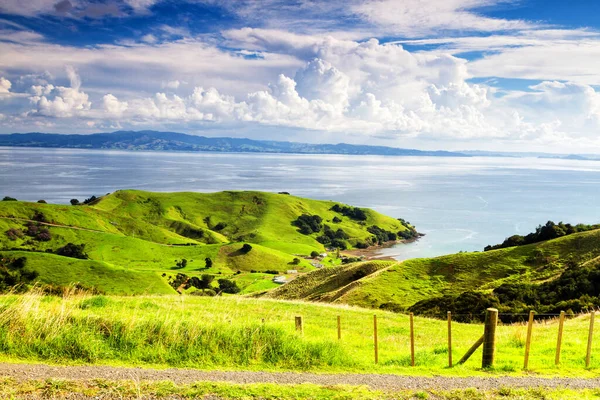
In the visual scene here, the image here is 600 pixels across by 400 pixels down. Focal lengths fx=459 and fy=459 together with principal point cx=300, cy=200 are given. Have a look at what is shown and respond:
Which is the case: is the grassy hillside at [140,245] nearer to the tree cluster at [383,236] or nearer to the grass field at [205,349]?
the tree cluster at [383,236]

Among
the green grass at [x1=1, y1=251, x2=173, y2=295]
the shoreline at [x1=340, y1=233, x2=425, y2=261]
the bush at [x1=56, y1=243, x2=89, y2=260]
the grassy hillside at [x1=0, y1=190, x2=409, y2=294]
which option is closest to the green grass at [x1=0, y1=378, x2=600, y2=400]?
the green grass at [x1=1, y1=251, x2=173, y2=295]

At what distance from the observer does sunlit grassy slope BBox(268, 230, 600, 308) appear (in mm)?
46531

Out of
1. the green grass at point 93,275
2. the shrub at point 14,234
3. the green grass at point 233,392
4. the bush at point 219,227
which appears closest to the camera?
the green grass at point 233,392

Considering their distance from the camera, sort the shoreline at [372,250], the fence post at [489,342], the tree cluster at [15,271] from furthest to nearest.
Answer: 1. the shoreline at [372,250]
2. the tree cluster at [15,271]
3. the fence post at [489,342]

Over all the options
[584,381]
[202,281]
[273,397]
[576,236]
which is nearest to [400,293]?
[576,236]

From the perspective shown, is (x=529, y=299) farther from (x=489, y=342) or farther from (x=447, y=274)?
(x=489, y=342)

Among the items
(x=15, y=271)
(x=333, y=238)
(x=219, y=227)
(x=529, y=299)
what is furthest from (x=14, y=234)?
(x=529, y=299)

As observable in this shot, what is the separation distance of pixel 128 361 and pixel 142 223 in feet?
536

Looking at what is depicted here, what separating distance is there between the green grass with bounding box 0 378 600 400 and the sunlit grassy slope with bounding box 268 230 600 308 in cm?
3279

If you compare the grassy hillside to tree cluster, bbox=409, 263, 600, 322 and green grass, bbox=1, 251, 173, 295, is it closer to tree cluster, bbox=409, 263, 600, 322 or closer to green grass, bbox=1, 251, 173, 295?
green grass, bbox=1, 251, 173, 295

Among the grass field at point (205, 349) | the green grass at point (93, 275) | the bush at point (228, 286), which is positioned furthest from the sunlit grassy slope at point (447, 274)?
the bush at point (228, 286)

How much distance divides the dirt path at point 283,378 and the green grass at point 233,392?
37 centimetres

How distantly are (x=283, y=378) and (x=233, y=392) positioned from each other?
5.71ft

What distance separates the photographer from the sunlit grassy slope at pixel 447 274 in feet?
153
